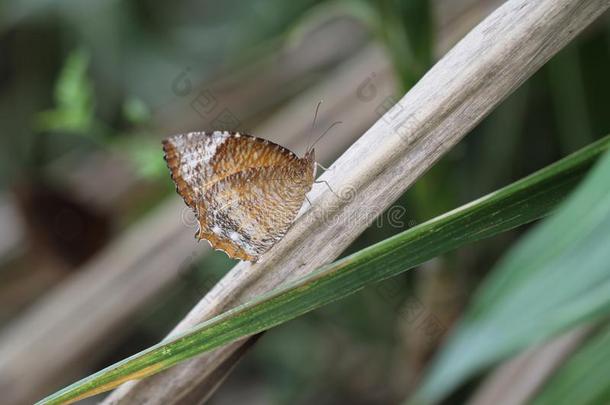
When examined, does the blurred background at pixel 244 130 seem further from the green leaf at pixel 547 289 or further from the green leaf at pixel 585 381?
the green leaf at pixel 547 289

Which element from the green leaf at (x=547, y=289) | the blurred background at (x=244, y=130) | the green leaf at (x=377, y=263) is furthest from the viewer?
the blurred background at (x=244, y=130)

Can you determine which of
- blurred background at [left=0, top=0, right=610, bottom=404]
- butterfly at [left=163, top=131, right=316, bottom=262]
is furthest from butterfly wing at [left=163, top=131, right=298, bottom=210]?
blurred background at [left=0, top=0, right=610, bottom=404]

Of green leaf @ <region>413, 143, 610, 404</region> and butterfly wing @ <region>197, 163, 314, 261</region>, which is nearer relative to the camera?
green leaf @ <region>413, 143, 610, 404</region>

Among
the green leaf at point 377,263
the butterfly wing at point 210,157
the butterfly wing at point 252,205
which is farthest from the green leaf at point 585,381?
the butterfly wing at point 210,157

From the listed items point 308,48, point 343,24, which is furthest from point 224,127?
point 343,24

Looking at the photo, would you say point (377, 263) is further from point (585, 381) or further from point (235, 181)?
point (235, 181)

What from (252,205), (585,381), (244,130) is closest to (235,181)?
(252,205)

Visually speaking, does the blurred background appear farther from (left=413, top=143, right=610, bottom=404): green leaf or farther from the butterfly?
(left=413, top=143, right=610, bottom=404): green leaf
